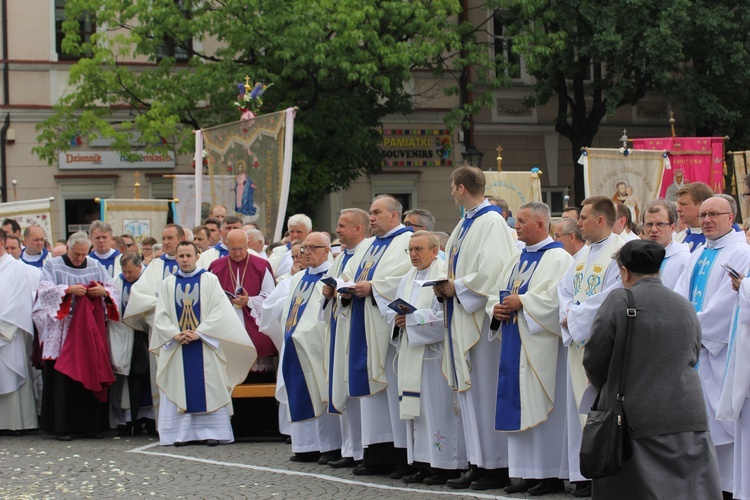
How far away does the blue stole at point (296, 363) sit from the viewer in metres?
10.6

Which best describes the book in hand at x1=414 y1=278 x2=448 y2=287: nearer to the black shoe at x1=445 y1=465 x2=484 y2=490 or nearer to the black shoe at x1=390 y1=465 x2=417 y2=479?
the black shoe at x1=445 y1=465 x2=484 y2=490

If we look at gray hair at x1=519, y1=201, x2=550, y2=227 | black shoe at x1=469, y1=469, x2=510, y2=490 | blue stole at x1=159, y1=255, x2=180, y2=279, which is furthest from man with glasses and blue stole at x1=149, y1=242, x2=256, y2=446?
gray hair at x1=519, y1=201, x2=550, y2=227

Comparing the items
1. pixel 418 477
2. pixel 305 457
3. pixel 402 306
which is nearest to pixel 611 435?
pixel 402 306

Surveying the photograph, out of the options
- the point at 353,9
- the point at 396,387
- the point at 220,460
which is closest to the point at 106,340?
the point at 220,460

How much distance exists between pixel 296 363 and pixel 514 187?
675 centimetres

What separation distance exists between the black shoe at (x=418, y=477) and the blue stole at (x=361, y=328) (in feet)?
2.62

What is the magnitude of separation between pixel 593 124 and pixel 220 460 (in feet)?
62.2

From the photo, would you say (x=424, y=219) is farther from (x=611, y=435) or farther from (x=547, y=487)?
(x=611, y=435)

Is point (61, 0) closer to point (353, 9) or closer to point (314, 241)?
point (353, 9)

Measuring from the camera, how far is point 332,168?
2295 centimetres

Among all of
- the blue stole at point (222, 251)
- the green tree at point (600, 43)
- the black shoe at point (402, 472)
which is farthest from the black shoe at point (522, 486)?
the green tree at point (600, 43)

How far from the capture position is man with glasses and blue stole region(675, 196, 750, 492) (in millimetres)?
7766

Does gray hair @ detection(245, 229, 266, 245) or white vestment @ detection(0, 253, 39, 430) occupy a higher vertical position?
gray hair @ detection(245, 229, 266, 245)

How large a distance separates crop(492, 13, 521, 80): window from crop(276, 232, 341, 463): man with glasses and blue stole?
14.0 metres
